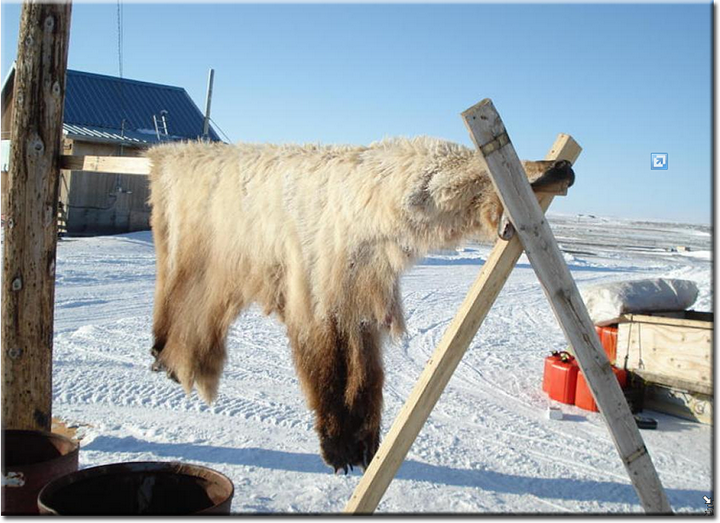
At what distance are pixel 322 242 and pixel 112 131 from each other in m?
15.9

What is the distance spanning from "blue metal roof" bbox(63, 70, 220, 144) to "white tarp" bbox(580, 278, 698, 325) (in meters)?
11.9

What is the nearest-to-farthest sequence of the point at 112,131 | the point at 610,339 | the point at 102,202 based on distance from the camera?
the point at 610,339, the point at 112,131, the point at 102,202

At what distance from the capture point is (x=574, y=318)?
83.3 inches

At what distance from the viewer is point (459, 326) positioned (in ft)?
7.19

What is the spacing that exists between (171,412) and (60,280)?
642cm

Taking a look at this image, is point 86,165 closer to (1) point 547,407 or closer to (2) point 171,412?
A: (2) point 171,412

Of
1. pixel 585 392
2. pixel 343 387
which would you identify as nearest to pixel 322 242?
pixel 343 387

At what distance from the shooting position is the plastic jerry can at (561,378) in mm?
6918

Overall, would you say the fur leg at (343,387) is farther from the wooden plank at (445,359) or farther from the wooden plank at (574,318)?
the wooden plank at (574,318)

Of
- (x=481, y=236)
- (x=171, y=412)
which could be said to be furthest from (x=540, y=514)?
(x=171, y=412)

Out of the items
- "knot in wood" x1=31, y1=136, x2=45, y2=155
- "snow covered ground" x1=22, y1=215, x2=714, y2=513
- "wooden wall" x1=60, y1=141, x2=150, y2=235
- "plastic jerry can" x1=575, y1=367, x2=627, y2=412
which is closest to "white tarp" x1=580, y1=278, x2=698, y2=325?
"plastic jerry can" x1=575, y1=367, x2=627, y2=412

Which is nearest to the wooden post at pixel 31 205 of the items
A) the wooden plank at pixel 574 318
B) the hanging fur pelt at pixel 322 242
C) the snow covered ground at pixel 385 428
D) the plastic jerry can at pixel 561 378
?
the hanging fur pelt at pixel 322 242

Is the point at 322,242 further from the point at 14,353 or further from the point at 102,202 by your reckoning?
the point at 102,202

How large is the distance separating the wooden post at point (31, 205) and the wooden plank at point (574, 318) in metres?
2.40
